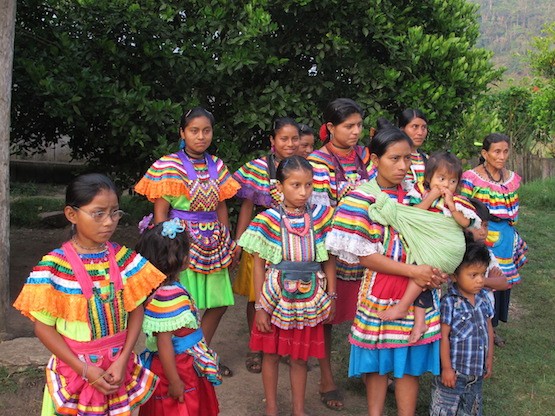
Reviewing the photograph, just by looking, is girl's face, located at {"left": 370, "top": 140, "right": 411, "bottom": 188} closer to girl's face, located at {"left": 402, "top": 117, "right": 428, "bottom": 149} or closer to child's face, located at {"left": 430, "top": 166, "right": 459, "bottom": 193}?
child's face, located at {"left": 430, "top": 166, "right": 459, "bottom": 193}

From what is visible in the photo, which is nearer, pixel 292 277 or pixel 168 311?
pixel 168 311

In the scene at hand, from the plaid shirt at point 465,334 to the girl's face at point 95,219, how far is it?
1.82 m

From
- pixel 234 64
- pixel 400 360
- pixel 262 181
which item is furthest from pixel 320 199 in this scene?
pixel 234 64

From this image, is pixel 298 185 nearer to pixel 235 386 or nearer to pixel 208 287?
pixel 208 287

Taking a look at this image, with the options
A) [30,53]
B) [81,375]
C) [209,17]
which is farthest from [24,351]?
[209,17]

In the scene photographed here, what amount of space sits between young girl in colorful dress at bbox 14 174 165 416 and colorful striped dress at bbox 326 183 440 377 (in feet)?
3.42

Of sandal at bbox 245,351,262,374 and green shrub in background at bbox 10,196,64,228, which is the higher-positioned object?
green shrub in background at bbox 10,196,64,228

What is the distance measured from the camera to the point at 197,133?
13.2 feet

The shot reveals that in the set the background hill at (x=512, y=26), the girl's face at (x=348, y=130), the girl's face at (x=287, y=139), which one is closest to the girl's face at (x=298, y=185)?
the girl's face at (x=348, y=130)

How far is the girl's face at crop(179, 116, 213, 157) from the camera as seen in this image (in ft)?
13.2

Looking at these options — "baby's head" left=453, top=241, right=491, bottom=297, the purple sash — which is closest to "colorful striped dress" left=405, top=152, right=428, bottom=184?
"baby's head" left=453, top=241, right=491, bottom=297

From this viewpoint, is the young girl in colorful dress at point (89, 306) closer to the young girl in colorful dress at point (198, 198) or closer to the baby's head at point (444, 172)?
the young girl in colorful dress at point (198, 198)

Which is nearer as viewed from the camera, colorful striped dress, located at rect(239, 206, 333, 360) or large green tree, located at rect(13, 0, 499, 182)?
colorful striped dress, located at rect(239, 206, 333, 360)

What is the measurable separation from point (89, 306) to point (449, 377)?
1895mm
